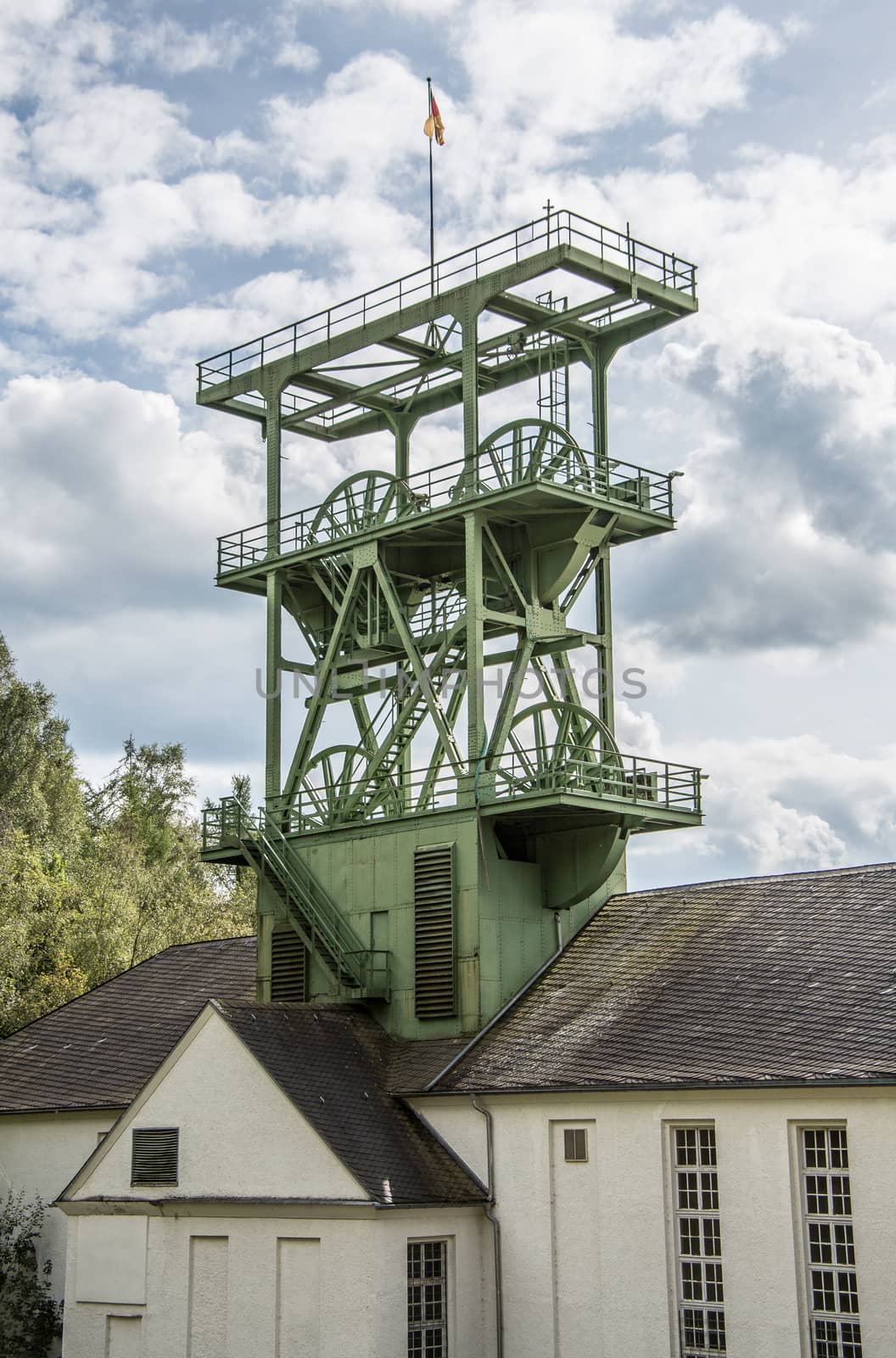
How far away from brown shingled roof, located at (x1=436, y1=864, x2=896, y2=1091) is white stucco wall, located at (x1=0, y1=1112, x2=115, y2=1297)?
9.66 m

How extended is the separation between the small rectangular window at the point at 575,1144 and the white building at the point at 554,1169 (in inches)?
1.4

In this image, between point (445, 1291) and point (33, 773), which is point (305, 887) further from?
point (33, 773)

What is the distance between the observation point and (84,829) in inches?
2628

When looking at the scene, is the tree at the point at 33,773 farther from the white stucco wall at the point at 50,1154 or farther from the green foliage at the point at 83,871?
the white stucco wall at the point at 50,1154

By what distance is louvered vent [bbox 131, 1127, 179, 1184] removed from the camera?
2742cm

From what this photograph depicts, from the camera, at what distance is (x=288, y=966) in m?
33.8

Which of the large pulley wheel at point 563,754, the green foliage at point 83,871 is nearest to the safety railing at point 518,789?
the large pulley wheel at point 563,754

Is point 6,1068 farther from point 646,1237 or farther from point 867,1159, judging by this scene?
point 867,1159

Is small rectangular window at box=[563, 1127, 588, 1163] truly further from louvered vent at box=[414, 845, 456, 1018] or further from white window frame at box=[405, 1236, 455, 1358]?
louvered vent at box=[414, 845, 456, 1018]

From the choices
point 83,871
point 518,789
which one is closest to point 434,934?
point 518,789

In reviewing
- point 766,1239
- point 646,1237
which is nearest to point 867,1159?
point 766,1239

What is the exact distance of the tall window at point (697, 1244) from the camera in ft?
79.2

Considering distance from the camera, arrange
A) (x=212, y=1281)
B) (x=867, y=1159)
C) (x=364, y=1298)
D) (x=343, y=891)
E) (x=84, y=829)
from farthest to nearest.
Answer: (x=84, y=829) → (x=343, y=891) → (x=212, y=1281) → (x=364, y=1298) → (x=867, y=1159)

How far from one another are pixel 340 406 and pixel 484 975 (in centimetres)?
1412
